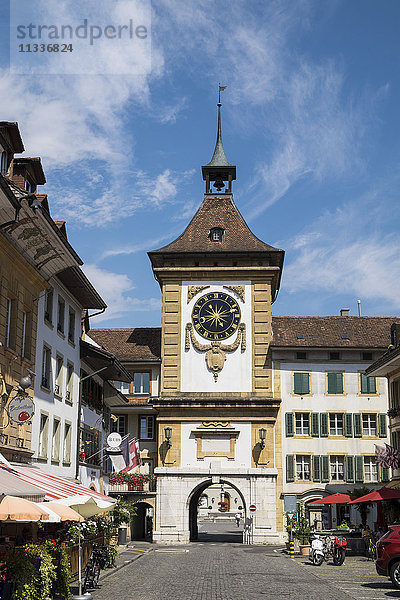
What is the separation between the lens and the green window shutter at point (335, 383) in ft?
179

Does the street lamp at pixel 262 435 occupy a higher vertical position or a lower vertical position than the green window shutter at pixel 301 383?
lower

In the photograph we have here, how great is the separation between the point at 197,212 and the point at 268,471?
20.6 metres

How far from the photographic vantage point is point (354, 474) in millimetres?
52875

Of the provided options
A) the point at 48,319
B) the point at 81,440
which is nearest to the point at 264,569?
the point at 81,440

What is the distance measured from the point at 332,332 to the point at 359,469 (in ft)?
32.3

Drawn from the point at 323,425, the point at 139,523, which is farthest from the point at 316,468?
the point at 139,523

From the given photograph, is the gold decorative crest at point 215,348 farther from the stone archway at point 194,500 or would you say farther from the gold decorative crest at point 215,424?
the stone archway at point 194,500

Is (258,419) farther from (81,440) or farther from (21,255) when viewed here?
(21,255)

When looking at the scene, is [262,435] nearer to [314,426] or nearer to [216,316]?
[314,426]

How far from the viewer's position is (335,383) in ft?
179

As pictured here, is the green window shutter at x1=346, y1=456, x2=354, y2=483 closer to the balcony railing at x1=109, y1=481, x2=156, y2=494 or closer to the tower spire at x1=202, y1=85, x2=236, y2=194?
the balcony railing at x1=109, y1=481, x2=156, y2=494

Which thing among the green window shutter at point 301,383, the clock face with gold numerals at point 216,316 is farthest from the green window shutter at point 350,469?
the clock face with gold numerals at point 216,316

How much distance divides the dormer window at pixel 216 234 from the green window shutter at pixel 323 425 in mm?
14391

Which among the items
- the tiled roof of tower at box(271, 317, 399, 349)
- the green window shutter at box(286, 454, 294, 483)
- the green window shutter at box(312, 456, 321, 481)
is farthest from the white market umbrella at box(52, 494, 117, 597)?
the tiled roof of tower at box(271, 317, 399, 349)
